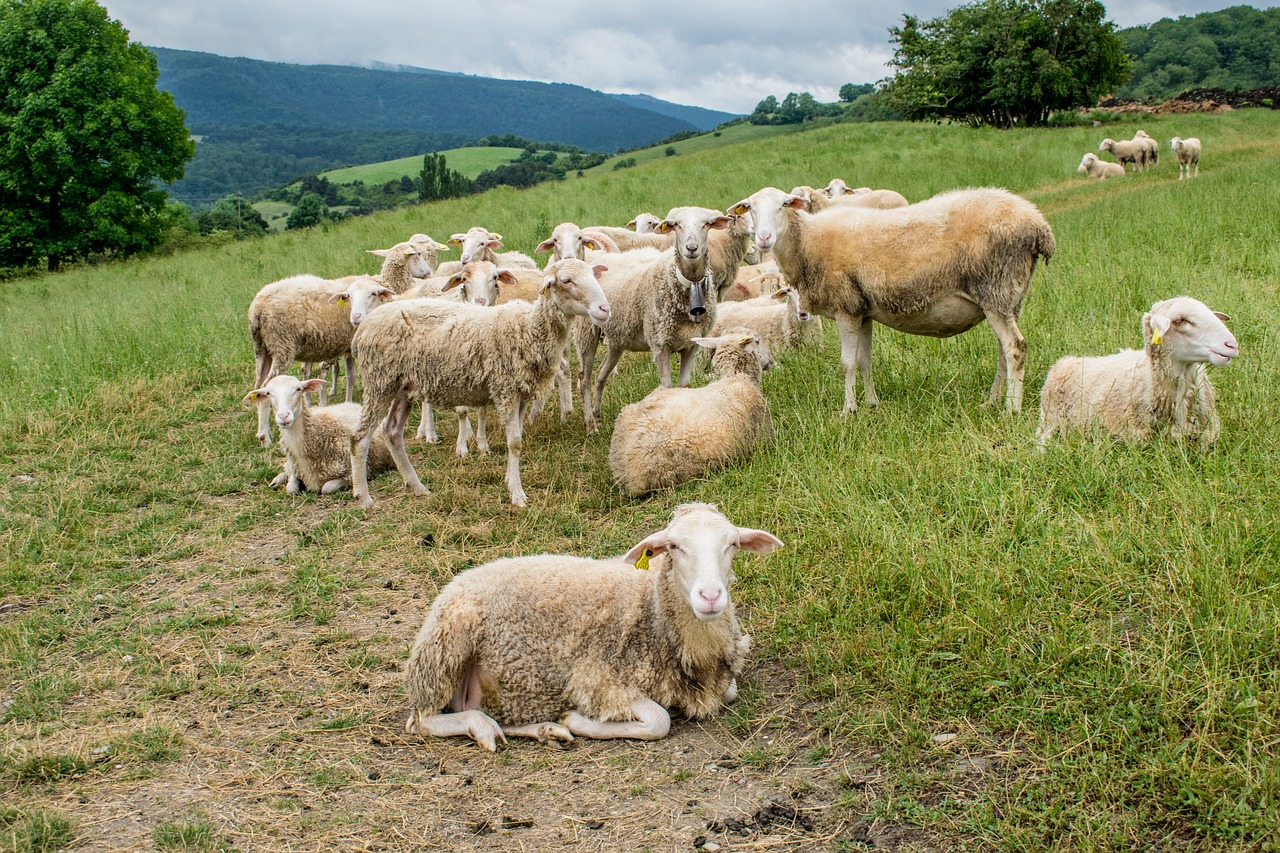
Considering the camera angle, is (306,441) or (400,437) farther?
(306,441)

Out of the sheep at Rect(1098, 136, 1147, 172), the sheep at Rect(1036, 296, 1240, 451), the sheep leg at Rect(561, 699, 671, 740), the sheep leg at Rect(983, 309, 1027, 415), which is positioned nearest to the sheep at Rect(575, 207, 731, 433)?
the sheep leg at Rect(983, 309, 1027, 415)

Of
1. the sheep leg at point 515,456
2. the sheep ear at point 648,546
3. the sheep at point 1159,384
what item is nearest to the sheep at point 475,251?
the sheep leg at point 515,456

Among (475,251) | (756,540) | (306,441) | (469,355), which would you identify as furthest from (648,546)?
(475,251)

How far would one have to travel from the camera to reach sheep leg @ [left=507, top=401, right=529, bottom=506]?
7012mm

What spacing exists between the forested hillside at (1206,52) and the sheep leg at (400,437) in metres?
74.1

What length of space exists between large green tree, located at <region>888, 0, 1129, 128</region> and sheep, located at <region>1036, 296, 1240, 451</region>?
43693mm

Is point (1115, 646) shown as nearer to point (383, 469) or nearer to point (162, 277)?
point (383, 469)

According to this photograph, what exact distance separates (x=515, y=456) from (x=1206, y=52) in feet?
296

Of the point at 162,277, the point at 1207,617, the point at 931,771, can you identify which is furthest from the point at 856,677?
the point at 162,277

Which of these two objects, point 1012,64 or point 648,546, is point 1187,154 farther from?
point 648,546

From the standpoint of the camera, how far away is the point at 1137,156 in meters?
26.4

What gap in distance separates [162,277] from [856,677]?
1969cm

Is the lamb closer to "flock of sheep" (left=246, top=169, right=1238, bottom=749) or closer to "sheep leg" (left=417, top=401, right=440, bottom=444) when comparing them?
"flock of sheep" (left=246, top=169, right=1238, bottom=749)

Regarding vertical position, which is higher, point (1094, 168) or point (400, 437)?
point (1094, 168)
